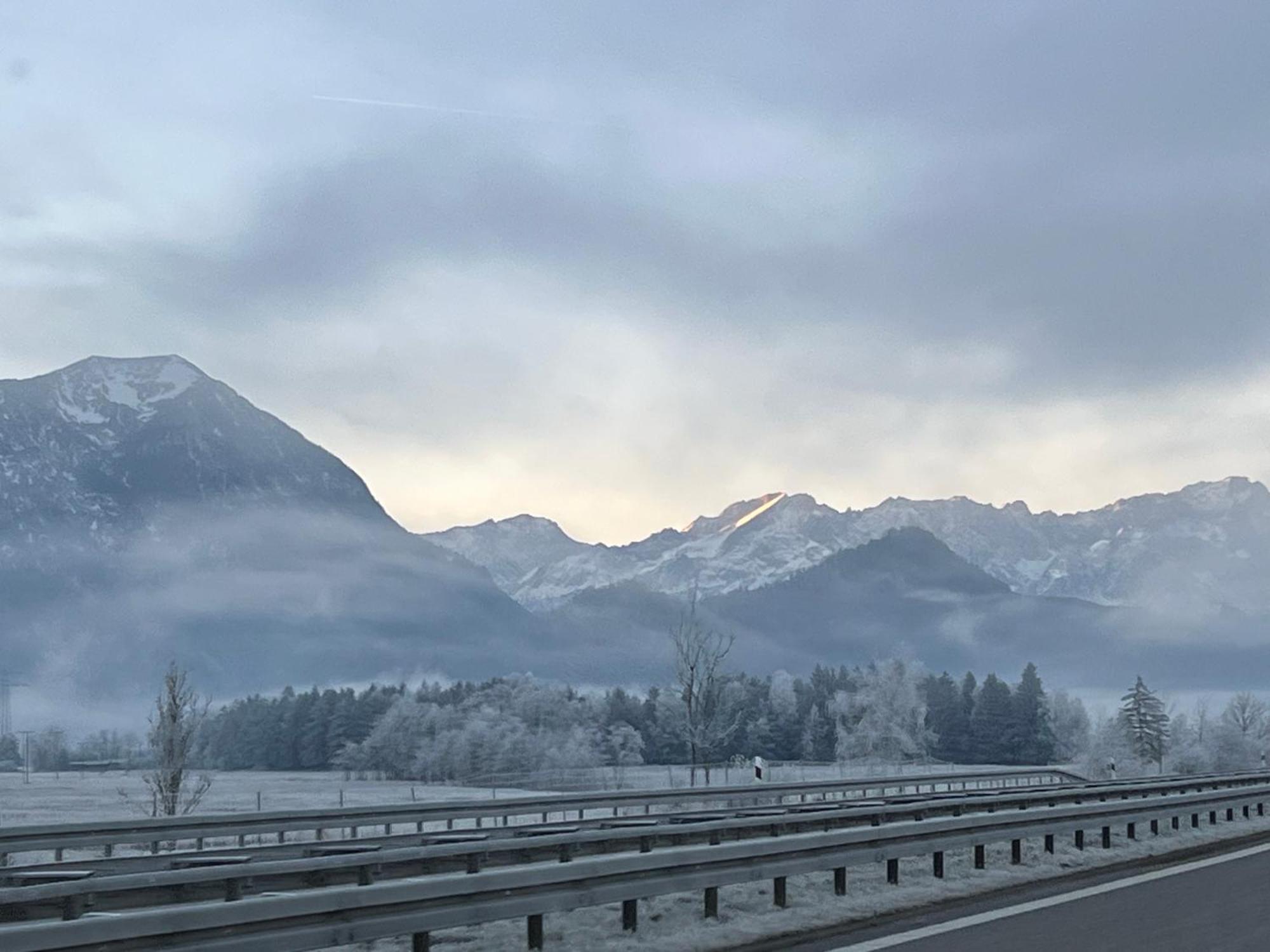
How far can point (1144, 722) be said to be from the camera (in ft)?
452

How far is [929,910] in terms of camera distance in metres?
14.0

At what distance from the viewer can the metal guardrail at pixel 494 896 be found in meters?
8.06

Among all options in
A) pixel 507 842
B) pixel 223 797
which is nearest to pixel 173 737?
pixel 223 797

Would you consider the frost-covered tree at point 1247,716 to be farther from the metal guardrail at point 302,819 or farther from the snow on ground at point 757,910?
the snow on ground at point 757,910

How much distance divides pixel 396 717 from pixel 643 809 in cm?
11493

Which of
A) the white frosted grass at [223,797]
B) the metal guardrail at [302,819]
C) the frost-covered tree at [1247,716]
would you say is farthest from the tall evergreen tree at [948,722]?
the metal guardrail at [302,819]

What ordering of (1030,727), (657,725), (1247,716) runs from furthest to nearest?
(1247,716), (1030,727), (657,725)

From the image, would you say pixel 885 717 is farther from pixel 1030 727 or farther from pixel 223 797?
pixel 223 797

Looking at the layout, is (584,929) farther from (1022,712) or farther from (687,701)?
(1022,712)

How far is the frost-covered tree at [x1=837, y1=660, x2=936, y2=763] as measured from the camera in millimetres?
137125

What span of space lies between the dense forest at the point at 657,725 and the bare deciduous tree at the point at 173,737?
67.9 metres

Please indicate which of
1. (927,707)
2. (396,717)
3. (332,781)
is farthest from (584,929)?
(927,707)

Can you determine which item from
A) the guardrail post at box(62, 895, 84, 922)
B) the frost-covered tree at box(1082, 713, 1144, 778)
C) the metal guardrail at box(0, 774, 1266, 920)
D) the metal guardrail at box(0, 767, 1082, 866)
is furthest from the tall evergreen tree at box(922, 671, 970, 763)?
the guardrail post at box(62, 895, 84, 922)

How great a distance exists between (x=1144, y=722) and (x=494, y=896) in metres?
137
